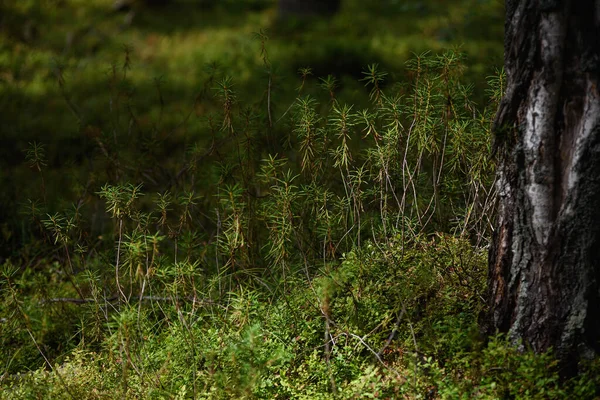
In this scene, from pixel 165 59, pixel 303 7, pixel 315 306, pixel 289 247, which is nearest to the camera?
pixel 315 306

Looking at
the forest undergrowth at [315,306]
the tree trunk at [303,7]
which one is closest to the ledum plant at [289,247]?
the forest undergrowth at [315,306]

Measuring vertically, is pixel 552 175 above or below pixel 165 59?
above

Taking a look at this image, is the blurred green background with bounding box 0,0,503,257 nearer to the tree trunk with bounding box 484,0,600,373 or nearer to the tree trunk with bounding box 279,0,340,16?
the tree trunk with bounding box 279,0,340,16

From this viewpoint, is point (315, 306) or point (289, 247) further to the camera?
point (289, 247)

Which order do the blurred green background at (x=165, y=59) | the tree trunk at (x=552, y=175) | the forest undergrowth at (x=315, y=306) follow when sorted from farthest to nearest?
1. the blurred green background at (x=165, y=59)
2. the forest undergrowth at (x=315, y=306)
3. the tree trunk at (x=552, y=175)

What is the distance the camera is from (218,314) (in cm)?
345

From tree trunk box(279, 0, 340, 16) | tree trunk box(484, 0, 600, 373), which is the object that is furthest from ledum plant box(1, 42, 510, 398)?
tree trunk box(279, 0, 340, 16)

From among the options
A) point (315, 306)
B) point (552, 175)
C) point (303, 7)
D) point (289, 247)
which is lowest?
point (315, 306)

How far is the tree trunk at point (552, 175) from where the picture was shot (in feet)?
8.82

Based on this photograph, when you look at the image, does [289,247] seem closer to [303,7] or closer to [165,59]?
[165,59]

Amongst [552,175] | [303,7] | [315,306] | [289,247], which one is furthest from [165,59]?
[552,175]

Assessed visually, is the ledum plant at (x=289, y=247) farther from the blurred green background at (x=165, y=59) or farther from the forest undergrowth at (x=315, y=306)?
the blurred green background at (x=165, y=59)

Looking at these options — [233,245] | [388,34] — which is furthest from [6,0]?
[233,245]

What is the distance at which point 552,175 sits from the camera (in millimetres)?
2779
